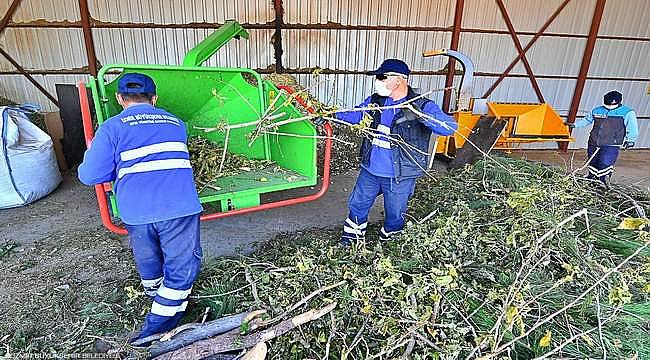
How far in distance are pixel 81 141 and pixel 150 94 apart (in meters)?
3.66

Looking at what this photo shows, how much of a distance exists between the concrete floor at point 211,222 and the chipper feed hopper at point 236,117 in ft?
1.10

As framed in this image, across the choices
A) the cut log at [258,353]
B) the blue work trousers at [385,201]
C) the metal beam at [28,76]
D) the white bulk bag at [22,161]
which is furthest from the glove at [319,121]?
the metal beam at [28,76]

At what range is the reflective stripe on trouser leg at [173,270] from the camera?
2219mm

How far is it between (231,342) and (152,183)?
88 centimetres

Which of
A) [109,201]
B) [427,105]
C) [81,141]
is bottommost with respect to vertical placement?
[81,141]

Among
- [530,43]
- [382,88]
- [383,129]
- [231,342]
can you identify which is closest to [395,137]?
[383,129]

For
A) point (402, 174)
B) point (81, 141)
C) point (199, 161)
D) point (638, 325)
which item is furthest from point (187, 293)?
point (81, 141)

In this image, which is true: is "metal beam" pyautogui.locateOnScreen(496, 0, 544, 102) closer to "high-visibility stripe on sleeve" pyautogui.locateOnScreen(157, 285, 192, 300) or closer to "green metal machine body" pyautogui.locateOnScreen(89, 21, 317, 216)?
"green metal machine body" pyautogui.locateOnScreen(89, 21, 317, 216)

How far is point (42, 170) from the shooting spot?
4.25 m

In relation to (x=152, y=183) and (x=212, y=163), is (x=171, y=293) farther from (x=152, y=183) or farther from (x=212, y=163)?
(x=212, y=163)

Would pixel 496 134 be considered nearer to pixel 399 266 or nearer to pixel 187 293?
pixel 399 266

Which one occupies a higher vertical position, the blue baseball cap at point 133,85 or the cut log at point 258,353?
the blue baseball cap at point 133,85

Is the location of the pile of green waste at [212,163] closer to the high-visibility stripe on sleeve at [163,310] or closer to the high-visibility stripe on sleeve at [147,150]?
the high-visibility stripe on sleeve at [147,150]

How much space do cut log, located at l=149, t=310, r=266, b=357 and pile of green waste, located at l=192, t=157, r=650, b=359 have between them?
11cm
